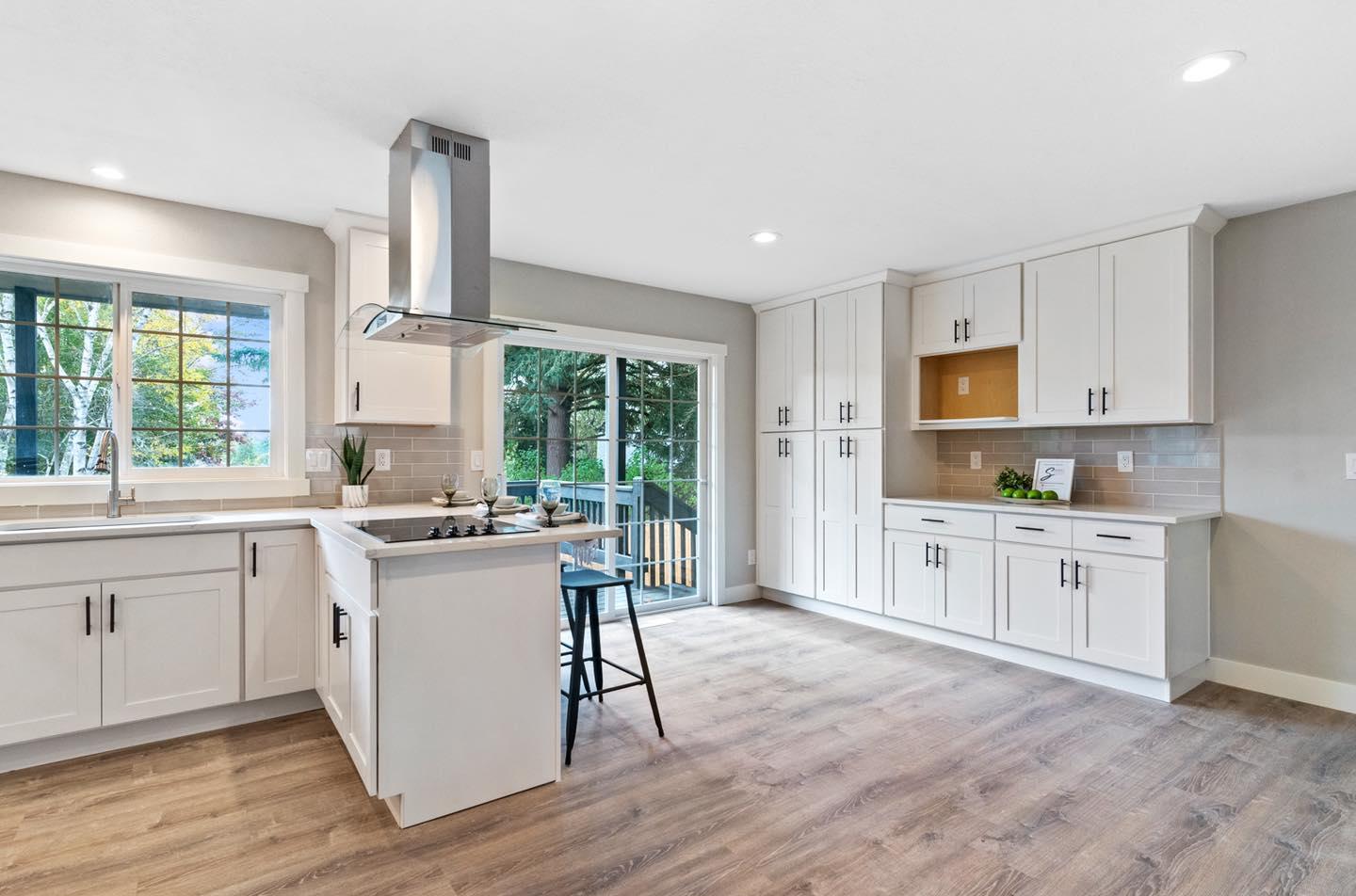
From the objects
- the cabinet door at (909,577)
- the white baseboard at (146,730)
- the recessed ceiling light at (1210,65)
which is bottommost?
the white baseboard at (146,730)

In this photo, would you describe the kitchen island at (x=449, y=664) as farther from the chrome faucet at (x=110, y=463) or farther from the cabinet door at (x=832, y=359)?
the cabinet door at (x=832, y=359)

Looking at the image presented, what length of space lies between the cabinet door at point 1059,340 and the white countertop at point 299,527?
2784 mm

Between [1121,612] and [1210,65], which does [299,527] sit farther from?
[1121,612]

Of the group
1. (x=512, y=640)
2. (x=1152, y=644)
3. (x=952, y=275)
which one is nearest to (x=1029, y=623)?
(x=1152, y=644)

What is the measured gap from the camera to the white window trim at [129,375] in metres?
2.99

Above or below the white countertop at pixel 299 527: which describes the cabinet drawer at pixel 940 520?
below

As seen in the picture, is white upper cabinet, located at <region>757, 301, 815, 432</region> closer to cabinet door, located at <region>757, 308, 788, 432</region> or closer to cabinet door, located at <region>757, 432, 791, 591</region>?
cabinet door, located at <region>757, 308, 788, 432</region>

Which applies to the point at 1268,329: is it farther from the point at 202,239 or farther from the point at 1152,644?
the point at 202,239

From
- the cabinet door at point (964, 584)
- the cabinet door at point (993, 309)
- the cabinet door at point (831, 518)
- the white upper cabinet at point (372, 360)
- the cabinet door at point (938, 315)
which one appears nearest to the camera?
the white upper cabinet at point (372, 360)

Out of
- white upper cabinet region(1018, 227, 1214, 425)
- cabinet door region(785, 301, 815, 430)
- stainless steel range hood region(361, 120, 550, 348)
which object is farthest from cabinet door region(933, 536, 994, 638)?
stainless steel range hood region(361, 120, 550, 348)

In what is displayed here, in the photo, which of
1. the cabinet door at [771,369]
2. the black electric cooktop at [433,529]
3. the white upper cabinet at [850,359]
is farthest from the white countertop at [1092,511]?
the black electric cooktop at [433,529]

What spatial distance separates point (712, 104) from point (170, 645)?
9.74ft

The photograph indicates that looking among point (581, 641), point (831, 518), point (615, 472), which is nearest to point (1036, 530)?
point (831, 518)

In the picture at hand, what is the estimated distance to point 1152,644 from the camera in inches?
130
